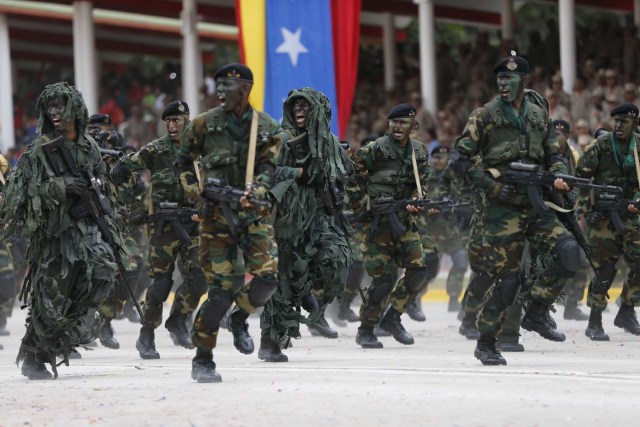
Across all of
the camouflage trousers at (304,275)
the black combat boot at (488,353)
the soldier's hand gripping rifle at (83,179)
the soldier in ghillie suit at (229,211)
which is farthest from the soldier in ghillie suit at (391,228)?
the soldier in ghillie suit at (229,211)

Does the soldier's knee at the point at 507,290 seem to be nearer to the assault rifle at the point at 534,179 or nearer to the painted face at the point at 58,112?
the assault rifle at the point at 534,179

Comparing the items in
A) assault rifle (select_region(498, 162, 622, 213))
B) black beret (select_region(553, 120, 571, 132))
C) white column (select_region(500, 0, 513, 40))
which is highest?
white column (select_region(500, 0, 513, 40))

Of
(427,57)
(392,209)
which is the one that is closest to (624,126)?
(392,209)

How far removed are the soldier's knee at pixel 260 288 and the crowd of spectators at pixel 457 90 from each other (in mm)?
10312

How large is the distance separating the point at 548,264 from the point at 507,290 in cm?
188

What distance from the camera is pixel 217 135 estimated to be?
12.0 meters

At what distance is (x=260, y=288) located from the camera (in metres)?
11.9

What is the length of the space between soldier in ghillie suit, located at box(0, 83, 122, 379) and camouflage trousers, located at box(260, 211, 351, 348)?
5.59ft

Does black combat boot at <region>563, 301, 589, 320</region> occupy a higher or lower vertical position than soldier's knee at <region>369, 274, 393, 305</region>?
lower

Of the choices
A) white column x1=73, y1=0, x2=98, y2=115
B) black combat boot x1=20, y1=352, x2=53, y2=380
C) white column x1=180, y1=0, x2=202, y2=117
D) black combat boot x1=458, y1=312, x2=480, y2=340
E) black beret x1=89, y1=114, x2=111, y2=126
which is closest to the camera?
black combat boot x1=20, y1=352, x2=53, y2=380

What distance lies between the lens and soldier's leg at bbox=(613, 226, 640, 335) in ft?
53.1

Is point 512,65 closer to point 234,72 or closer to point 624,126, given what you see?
point 234,72

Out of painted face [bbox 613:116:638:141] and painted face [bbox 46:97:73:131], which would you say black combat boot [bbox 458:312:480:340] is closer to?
painted face [bbox 613:116:638:141]

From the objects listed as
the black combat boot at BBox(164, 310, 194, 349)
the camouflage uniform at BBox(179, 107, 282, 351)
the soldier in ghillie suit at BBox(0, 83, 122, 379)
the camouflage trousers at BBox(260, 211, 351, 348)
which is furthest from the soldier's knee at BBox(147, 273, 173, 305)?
the camouflage uniform at BBox(179, 107, 282, 351)
